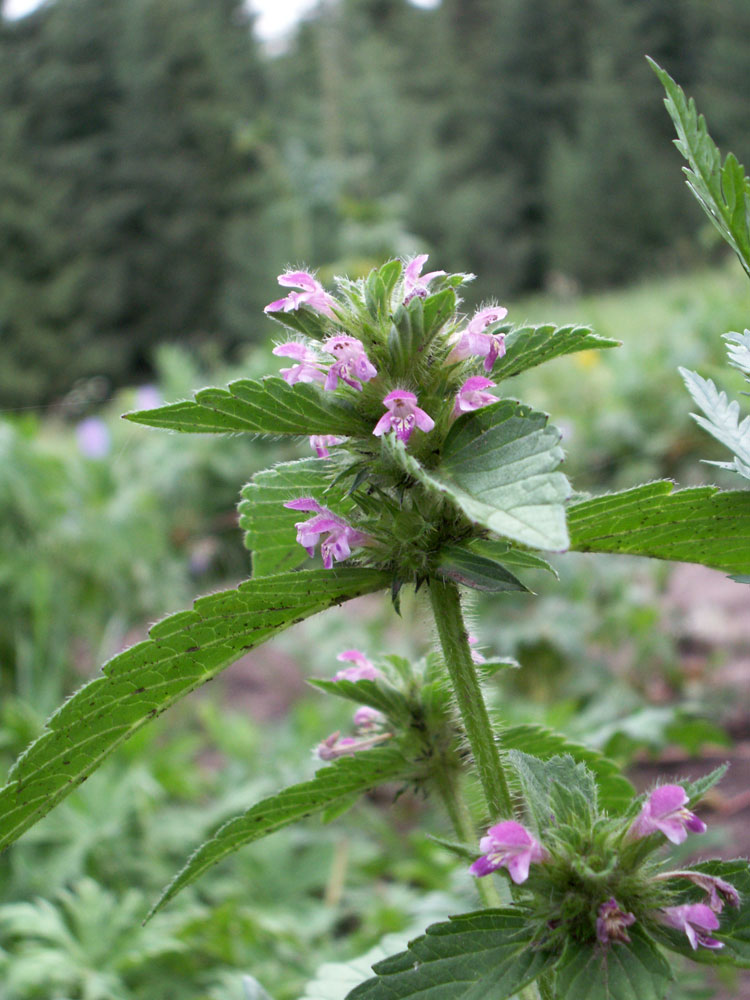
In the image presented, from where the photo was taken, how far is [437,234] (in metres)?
19.4

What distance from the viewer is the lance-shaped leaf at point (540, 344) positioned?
0.49 m

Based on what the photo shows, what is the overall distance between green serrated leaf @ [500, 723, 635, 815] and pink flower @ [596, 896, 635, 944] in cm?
16

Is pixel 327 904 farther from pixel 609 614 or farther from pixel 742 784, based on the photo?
pixel 609 614

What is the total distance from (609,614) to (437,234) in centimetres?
1798

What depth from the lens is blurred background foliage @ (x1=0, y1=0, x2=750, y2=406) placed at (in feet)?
50.5

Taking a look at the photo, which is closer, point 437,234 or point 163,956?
point 163,956

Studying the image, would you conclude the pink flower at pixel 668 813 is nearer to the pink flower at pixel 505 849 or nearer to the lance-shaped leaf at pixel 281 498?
the pink flower at pixel 505 849

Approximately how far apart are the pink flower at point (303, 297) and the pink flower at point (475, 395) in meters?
0.11

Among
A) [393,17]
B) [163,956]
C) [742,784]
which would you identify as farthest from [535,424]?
[393,17]

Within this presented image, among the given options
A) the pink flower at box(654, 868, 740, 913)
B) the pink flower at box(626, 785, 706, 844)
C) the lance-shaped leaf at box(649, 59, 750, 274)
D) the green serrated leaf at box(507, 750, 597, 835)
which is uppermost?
the lance-shaped leaf at box(649, 59, 750, 274)

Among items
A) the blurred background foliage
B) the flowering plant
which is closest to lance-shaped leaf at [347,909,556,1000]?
the flowering plant

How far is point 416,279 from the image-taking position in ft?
1.76

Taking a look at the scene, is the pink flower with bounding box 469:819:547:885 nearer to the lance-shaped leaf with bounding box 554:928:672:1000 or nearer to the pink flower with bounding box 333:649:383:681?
the lance-shaped leaf with bounding box 554:928:672:1000

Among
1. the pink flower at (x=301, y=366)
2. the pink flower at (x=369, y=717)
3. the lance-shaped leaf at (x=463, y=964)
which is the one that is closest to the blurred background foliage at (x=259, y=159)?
the pink flower at (x=369, y=717)
